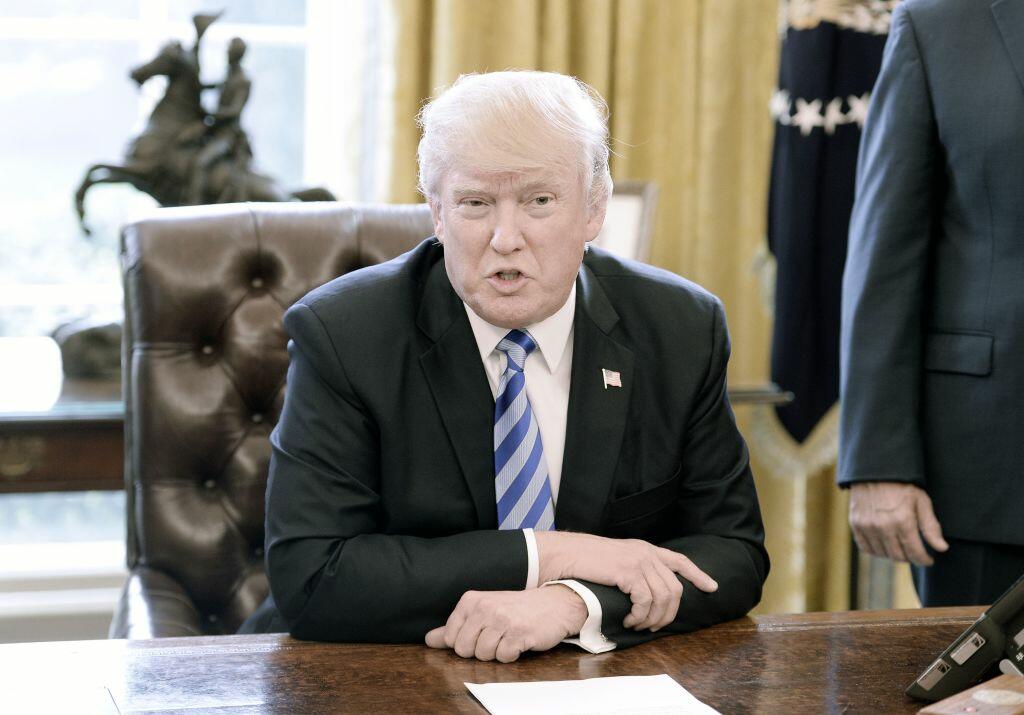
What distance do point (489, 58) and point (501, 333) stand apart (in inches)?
63.6

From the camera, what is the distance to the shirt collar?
1838 millimetres

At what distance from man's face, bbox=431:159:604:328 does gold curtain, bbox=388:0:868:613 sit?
150 cm

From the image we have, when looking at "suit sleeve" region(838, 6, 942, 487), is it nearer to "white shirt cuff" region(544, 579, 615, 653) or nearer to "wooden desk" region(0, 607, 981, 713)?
"wooden desk" region(0, 607, 981, 713)

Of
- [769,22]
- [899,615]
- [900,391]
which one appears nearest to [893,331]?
[900,391]

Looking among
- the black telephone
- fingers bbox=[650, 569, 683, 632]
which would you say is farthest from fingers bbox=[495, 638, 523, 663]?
the black telephone

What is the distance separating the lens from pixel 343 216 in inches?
91.2

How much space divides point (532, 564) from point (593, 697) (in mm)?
329

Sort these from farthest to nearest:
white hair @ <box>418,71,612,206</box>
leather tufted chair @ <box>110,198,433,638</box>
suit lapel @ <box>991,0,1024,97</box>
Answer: leather tufted chair @ <box>110,198,433,638</box> < suit lapel @ <box>991,0,1024,97</box> < white hair @ <box>418,71,612,206</box>

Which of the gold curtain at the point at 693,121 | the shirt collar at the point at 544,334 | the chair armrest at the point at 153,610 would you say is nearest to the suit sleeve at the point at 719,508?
the shirt collar at the point at 544,334

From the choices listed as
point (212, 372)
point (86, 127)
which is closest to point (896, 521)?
point (212, 372)

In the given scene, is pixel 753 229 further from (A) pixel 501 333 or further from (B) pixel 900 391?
(A) pixel 501 333

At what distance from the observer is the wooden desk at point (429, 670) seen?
1292 millimetres

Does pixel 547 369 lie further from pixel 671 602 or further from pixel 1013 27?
pixel 1013 27

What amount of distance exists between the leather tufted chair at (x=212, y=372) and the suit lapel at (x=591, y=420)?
23.3 inches
